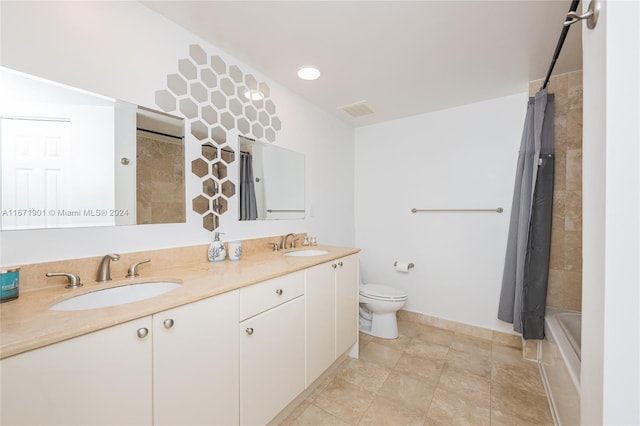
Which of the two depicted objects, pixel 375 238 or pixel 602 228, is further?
pixel 375 238

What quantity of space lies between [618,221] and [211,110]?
1.83 meters

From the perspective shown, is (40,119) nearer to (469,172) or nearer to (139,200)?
(139,200)

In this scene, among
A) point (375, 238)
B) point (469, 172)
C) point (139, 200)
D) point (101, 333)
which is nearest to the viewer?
point (101, 333)

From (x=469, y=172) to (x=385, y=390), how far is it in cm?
198

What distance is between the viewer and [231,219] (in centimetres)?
174

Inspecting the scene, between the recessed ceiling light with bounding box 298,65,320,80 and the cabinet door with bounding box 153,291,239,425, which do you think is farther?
the recessed ceiling light with bounding box 298,65,320,80

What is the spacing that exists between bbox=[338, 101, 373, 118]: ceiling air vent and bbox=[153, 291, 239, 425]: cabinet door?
204 cm

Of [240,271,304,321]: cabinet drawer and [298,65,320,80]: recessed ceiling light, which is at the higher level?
[298,65,320,80]: recessed ceiling light

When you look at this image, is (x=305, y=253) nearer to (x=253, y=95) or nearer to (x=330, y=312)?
(x=330, y=312)

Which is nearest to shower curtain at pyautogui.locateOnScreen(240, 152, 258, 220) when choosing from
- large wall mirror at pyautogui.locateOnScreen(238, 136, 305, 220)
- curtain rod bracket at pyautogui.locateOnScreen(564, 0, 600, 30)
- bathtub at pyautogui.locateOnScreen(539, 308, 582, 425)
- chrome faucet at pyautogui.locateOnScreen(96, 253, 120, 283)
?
large wall mirror at pyautogui.locateOnScreen(238, 136, 305, 220)

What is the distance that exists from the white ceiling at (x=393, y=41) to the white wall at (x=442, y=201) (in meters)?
0.37

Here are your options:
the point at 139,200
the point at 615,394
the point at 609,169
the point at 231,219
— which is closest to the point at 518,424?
the point at 615,394

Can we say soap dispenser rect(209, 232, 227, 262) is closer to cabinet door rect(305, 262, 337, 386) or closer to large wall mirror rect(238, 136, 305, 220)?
large wall mirror rect(238, 136, 305, 220)

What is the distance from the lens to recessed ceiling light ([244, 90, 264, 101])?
1855 mm
